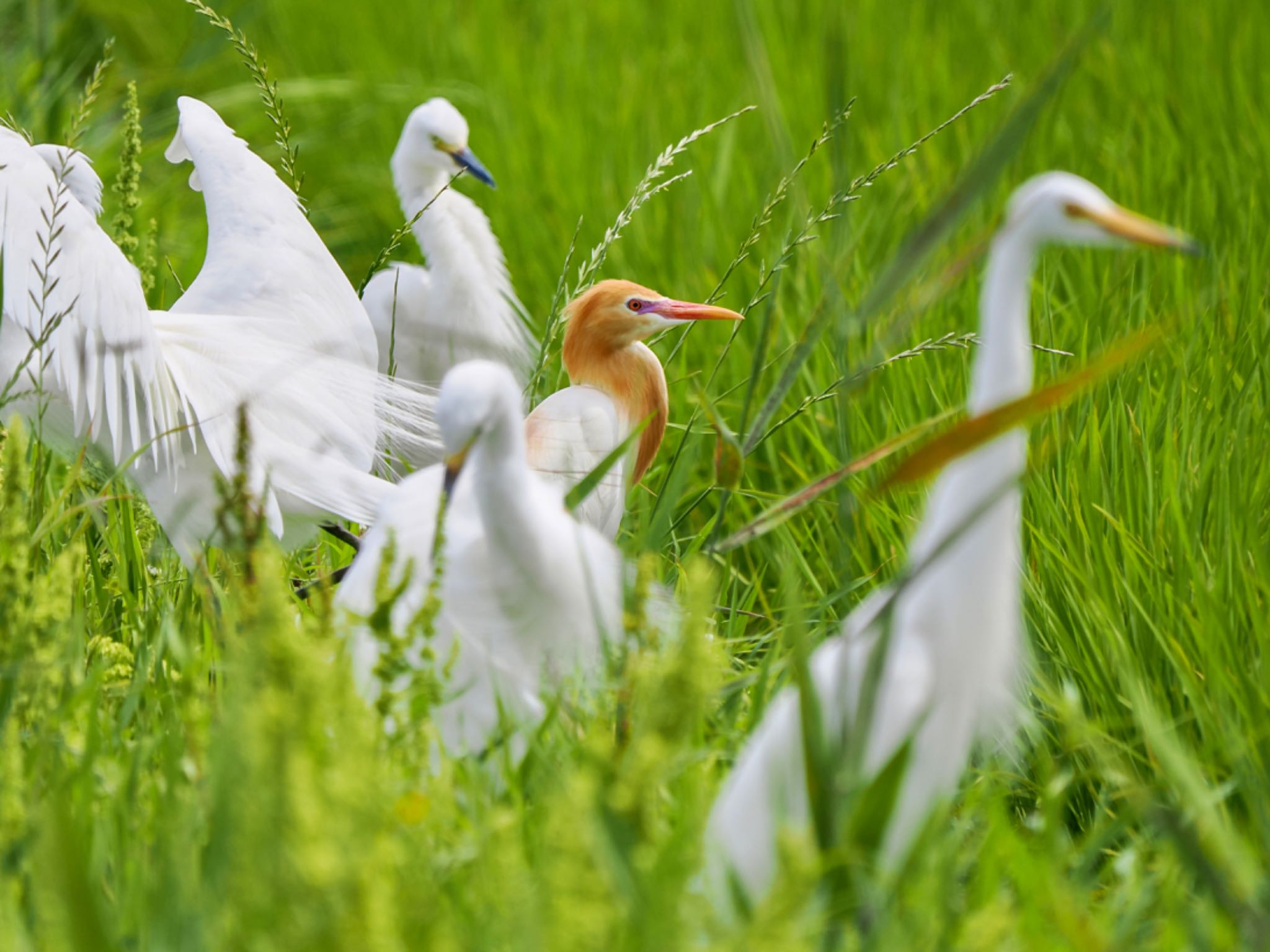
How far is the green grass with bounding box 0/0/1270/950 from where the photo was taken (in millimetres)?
1198

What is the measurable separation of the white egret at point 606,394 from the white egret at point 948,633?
153cm

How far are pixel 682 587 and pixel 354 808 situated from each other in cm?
127

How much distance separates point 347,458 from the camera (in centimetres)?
280

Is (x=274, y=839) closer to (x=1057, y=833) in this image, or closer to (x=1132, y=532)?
(x=1057, y=833)

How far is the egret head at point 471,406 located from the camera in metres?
1.70

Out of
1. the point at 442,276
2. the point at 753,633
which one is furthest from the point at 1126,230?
the point at 442,276

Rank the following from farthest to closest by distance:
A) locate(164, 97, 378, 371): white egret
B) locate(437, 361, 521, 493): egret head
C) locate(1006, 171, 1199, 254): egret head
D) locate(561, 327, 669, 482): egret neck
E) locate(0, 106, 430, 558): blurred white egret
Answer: locate(561, 327, 669, 482): egret neck < locate(164, 97, 378, 371): white egret < locate(0, 106, 430, 558): blurred white egret < locate(437, 361, 521, 493): egret head < locate(1006, 171, 1199, 254): egret head

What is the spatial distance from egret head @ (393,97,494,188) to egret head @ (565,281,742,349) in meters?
0.98

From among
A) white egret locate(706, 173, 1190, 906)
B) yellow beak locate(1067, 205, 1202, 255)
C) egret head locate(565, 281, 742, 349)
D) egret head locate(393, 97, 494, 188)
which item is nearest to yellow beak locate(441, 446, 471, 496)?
white egret locate(706, 173, 1190, 906)

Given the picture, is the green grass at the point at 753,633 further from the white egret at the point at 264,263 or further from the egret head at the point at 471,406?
the white egret at the point at 264,263

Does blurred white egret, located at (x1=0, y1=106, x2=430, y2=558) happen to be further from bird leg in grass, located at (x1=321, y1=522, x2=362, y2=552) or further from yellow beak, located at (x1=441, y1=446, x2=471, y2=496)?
yellow beak, located at (x1=441, y1=446, x2=471, y2=496)

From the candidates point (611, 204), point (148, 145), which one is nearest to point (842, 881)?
point (611, 204)

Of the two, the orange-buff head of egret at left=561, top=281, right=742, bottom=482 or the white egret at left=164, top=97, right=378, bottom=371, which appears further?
the orange-buff head of egret at left=561, top=281, right=742, bottom=482

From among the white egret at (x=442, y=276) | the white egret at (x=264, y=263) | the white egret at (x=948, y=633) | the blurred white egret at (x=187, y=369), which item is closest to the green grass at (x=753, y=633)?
the white egret at (x=948, y=633)
